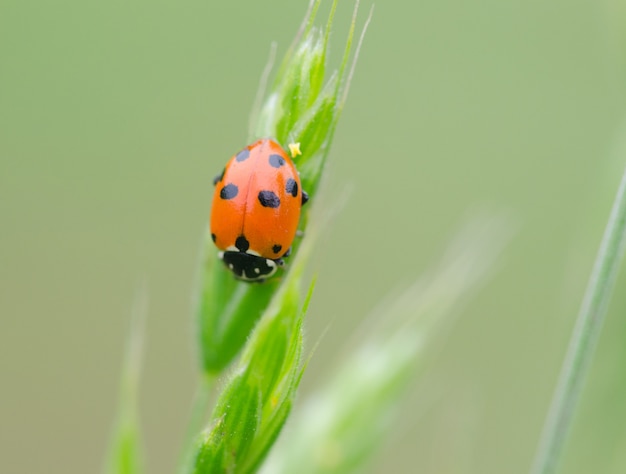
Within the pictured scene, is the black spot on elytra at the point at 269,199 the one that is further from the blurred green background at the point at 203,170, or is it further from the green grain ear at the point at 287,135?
the blurred green background at the point at 203,170

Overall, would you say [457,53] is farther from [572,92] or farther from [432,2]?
[572,92]

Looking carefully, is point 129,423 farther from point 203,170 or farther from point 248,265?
point 203,170

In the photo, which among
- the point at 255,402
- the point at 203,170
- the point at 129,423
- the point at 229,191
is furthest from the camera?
the point at 203,170

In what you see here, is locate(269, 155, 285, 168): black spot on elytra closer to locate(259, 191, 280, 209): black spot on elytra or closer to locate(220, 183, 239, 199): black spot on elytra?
locate(259, 191, 280, 209): black spot on elytra

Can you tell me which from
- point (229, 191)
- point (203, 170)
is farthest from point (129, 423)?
point (203, 170)

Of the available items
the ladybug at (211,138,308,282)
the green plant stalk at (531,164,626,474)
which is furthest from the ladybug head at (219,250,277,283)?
the green plant stalk at (531,164,626,474)

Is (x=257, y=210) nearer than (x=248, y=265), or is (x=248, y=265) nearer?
(x=248, y=265)
